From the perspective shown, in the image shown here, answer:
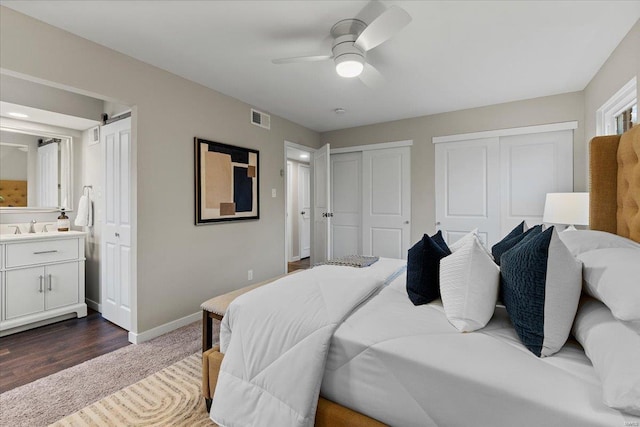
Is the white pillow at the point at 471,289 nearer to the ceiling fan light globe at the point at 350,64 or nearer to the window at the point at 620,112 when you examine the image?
the ceiling fan light globe at the point at 350,64

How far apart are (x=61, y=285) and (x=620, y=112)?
538 cm

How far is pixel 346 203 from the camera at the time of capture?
4.83 metres

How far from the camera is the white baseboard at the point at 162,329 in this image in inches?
101

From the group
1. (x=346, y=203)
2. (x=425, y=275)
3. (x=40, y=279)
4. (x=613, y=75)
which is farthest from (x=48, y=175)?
(x=613, y=75)

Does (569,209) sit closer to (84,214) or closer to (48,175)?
(84,214)

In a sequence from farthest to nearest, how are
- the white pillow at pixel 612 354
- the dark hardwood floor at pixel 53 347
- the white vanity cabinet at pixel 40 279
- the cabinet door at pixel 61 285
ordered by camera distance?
the cabinet door at pixel 61 285
the white vanity cabinet at pixel 40 279
the dark hardwood floor at pixel 53 347
the white pillow at pixel 612 354

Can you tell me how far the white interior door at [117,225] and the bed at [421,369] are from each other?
1.82 metres

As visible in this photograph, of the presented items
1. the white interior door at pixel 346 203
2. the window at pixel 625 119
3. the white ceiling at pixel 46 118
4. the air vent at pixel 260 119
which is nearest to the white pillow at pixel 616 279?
the window at pixel 625 119

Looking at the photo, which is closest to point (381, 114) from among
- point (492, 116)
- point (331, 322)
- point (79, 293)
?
point (492, 116)

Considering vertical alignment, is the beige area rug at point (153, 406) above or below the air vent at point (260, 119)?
below

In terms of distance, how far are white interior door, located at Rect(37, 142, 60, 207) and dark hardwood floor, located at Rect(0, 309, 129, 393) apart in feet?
4.52

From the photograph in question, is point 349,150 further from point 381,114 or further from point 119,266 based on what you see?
point 119,266

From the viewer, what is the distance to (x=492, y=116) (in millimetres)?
3666

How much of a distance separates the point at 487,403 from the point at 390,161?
3718mm
